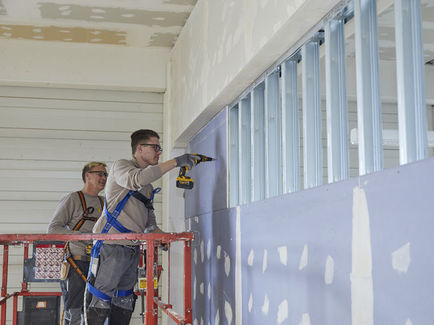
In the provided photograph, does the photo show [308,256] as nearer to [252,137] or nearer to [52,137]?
[252,137]

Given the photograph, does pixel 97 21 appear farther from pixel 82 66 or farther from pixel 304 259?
pixel 304 259

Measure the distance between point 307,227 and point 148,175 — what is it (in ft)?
4.86

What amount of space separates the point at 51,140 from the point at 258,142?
3.15 m

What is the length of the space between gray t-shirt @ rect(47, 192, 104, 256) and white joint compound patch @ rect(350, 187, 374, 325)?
2910mm

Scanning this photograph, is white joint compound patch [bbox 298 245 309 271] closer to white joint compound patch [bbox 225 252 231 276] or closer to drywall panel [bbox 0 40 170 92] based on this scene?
white joint compound patch [bbox 225 252 231 276]

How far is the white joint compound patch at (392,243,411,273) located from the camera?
65.6 inches

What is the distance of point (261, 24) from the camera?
110 inches

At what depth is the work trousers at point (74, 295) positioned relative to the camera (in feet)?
14.4

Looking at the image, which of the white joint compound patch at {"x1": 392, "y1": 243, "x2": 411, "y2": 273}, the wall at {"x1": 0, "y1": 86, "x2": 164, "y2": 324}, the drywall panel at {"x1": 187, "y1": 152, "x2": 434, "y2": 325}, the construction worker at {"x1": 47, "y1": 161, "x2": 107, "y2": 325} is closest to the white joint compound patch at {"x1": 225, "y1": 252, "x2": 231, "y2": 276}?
the drywall panel at {"x1": 187, "y1": 152, "x2": 434, "y2": 325}

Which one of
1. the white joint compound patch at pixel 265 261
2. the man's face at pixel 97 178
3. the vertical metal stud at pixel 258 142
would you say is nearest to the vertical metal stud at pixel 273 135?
the vertical metal stud at pixel 258 142

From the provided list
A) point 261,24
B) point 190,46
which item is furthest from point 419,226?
point 190,46

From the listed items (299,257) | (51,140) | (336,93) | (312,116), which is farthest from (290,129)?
(51,140)

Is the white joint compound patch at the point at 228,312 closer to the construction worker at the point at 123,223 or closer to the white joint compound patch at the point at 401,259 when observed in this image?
→ the construction worker at the point at 123,223

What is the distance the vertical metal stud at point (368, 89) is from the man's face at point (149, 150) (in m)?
2.16
